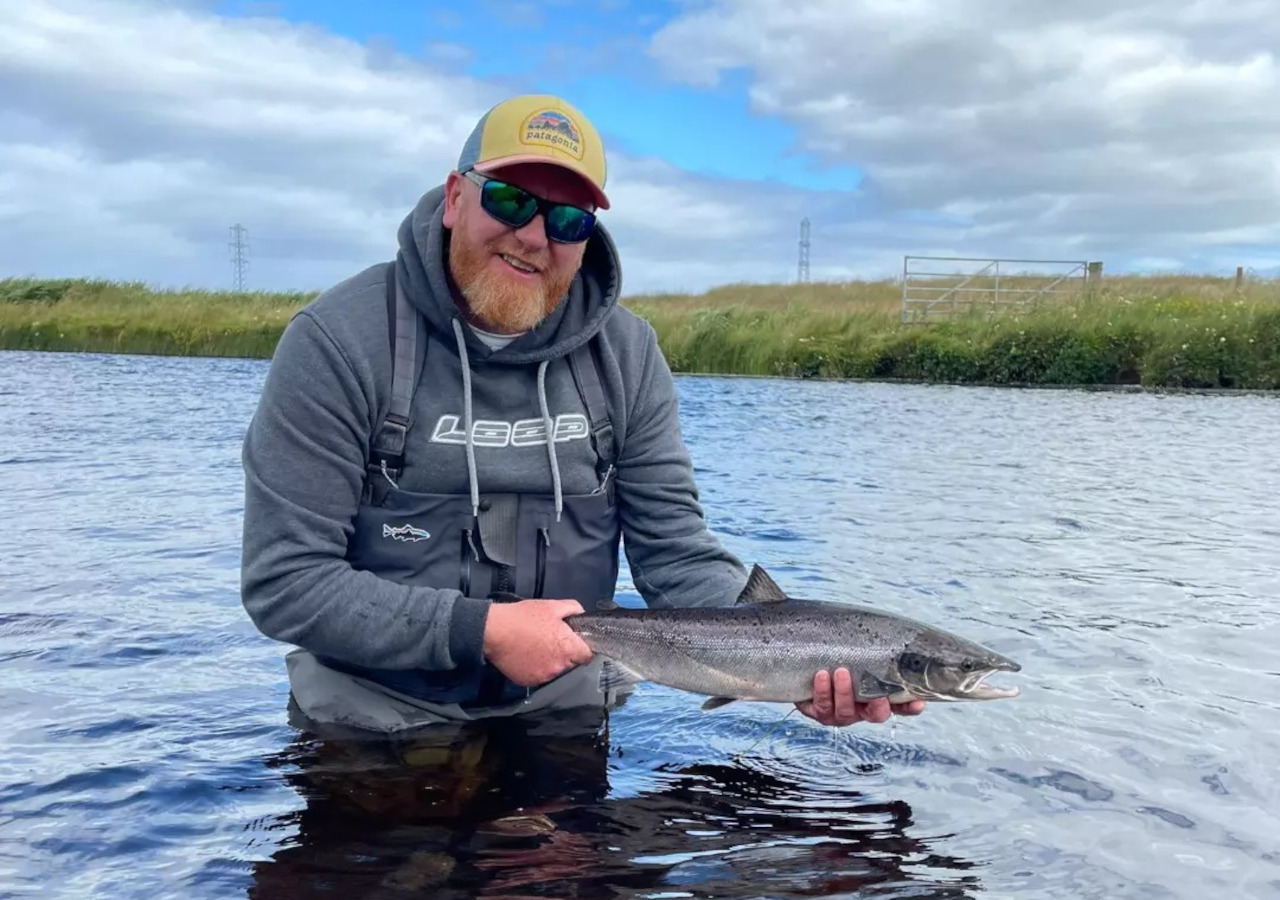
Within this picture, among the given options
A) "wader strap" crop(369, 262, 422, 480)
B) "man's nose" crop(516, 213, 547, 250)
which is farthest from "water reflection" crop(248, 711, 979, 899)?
"man's nose" crop(516, 213, 547, 250)

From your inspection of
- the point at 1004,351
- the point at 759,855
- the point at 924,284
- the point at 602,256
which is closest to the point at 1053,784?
the point at 759,855

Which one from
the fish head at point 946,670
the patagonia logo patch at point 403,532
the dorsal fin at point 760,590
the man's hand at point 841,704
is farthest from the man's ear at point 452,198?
the fish head at point 946,670

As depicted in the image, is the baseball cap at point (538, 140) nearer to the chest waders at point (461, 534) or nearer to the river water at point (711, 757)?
the chest waders at point (461, 534)

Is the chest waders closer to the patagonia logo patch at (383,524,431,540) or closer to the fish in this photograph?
the patagonia logo patch at (383,524,431,540)

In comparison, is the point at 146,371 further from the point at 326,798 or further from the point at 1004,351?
the point at 326,798

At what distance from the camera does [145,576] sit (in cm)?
904

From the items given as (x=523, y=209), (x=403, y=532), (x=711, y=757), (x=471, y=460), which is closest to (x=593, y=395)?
(x=471, y=460)

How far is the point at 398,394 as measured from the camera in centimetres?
457

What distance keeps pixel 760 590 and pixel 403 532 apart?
138cm

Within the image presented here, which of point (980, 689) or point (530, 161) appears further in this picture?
point (530, 161)

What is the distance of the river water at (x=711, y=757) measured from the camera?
14.1 feet

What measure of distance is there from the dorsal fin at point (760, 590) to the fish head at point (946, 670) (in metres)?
0.53

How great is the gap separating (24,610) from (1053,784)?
6343mm

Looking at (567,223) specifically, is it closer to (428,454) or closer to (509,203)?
(509,203)
